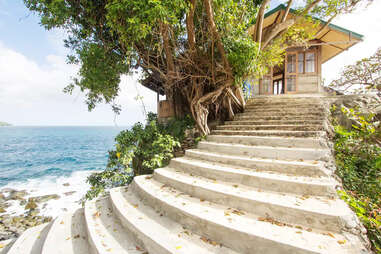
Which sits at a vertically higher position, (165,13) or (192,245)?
(165,13)

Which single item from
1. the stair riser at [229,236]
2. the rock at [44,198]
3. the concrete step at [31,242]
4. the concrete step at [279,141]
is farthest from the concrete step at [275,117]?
the rock at [44,198]

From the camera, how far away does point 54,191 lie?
955cm

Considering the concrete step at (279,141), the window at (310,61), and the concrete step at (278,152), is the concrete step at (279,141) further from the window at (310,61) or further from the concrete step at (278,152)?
the window at (310,61)

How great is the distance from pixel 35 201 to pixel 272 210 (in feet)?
38.2

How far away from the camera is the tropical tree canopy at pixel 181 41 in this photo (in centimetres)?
352

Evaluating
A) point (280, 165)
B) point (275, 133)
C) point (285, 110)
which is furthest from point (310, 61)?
point (280, 165)

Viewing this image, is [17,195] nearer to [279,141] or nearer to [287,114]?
[279,141]

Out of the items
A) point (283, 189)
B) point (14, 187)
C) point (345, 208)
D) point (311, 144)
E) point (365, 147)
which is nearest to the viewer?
point (345, 208)

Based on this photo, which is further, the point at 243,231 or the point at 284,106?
the point at 284,106

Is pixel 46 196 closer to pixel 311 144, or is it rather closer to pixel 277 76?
pixel 311 144

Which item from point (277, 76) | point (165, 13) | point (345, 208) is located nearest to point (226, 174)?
point (345, 208)

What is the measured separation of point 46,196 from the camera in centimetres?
869

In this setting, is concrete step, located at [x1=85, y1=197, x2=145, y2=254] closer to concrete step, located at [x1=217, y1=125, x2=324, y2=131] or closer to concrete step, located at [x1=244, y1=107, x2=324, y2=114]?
concrete step, located at [x1=217, y1=125, x2=324, y2=131]

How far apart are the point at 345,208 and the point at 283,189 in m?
0.58
